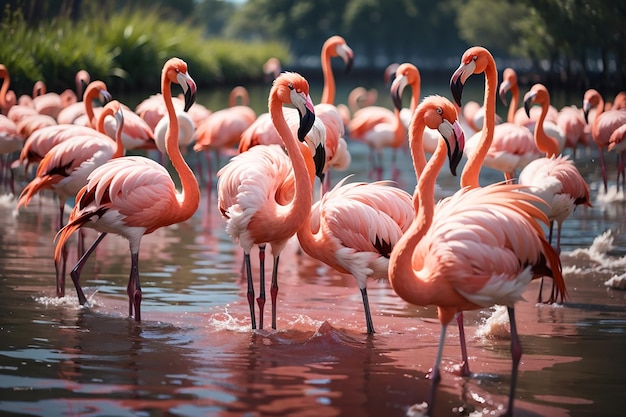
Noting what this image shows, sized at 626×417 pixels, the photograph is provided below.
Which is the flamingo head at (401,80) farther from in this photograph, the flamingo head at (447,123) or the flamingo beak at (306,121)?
the flamingo head at (447,123)

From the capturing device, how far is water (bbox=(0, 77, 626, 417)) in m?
4.80

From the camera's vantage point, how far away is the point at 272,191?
243 inches

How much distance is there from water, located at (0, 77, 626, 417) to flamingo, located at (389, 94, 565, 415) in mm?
478

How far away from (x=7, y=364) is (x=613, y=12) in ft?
40.4

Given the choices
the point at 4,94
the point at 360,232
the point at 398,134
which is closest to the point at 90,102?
the point at 4,94

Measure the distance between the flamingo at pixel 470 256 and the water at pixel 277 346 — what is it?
0.48 metres

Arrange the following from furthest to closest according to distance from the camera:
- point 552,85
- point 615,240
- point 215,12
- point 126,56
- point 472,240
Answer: point 215,12 → point 552,85 → point 126,56 → point 615,240 → point 472,240

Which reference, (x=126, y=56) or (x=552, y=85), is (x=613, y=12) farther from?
(x=552, y=85)

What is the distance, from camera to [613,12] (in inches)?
603

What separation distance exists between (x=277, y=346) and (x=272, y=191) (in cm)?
94

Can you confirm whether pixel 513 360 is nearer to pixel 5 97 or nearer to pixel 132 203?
pixel 132 203

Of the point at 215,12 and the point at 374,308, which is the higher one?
the point at 215,12

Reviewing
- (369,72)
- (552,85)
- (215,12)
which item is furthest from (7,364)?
(215,12)

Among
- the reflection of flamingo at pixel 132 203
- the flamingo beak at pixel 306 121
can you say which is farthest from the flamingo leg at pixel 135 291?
the flamingo beak at pixel 306 121
